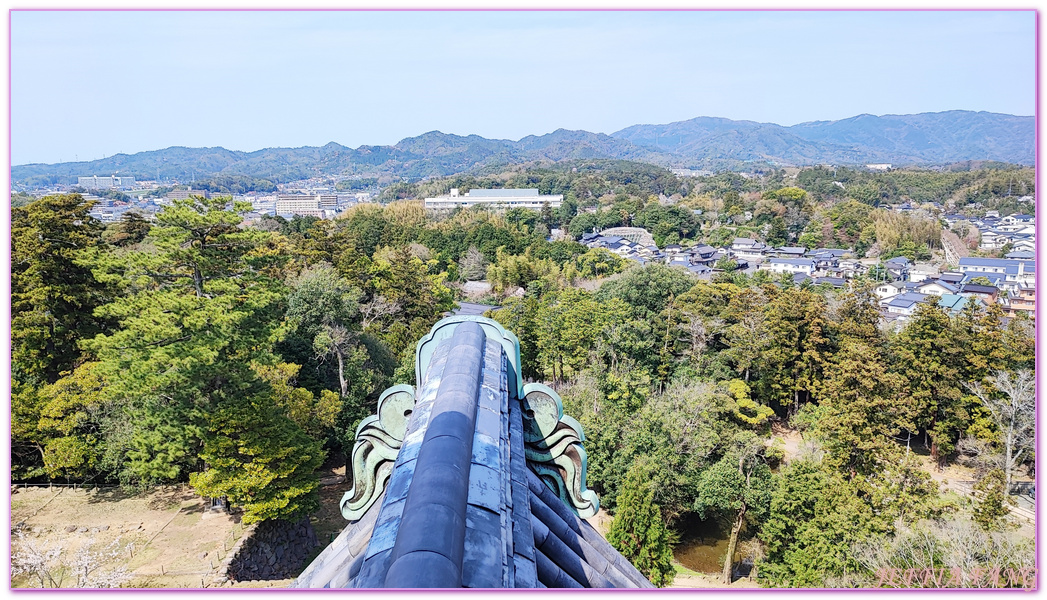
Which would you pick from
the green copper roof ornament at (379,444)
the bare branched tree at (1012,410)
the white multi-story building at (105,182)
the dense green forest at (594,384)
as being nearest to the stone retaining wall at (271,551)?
the dense green forest at (594,384)

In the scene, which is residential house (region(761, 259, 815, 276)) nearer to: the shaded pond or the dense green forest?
the dense green forest

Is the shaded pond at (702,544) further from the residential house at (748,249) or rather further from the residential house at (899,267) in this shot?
the residential house at (748,249)

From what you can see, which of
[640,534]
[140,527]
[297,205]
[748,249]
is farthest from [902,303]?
[297,205]

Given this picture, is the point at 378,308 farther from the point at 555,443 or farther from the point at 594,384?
the point at 555,443

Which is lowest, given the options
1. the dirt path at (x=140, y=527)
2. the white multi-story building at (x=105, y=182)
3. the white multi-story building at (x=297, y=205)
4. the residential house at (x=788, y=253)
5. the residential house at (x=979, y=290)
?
the residential house at (x=979, y=290)

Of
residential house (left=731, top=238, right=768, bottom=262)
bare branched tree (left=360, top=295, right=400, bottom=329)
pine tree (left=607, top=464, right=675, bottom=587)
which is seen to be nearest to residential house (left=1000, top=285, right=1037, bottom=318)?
residential house (left=731, top=238, right=768, bottom=262)
